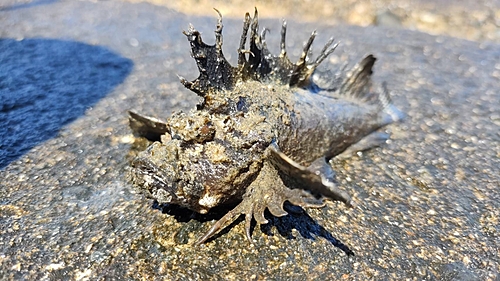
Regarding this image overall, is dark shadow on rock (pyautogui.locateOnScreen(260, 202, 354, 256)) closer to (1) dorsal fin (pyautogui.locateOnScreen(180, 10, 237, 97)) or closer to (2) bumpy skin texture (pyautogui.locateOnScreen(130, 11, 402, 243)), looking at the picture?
(2) bumpy skin texture (pyautogui.locateOnScreen(130, 11, 402, 243))

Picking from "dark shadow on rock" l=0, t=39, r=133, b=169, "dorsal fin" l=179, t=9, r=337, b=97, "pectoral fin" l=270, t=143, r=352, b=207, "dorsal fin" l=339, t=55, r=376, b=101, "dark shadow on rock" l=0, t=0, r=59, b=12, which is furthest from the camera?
"dark shadow on rock" l=0, t=0, r=59, b=12

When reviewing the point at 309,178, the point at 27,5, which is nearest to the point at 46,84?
the point at 309,178

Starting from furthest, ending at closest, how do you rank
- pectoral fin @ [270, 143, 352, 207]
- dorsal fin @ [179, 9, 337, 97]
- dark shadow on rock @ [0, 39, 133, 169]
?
1. dark shadow on rock @ [0, 39, 133, 169]
2. dorsal fin @ [179, 9, 337, 97]
3. pectoral fin @ [270, 143, 352, 207]

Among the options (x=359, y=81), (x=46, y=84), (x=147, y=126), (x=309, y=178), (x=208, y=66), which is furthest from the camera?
(x=46, y=84)

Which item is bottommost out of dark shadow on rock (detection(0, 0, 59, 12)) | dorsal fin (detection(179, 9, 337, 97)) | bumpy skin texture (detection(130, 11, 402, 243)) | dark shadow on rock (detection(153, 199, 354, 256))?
dark shadow on rock (detection(153, 199, 354, 256))

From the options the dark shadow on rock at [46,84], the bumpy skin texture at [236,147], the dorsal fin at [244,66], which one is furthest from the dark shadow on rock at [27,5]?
the dorsal fin at [244,66]

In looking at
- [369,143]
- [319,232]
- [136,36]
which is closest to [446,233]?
[319,232]

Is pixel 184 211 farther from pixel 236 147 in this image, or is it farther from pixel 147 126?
pixel 147 126

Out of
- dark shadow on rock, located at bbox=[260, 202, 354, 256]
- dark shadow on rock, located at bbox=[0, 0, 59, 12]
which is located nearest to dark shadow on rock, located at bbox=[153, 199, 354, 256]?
dark shadow on rock, located at bbox=[260, 202, 354, 256]
